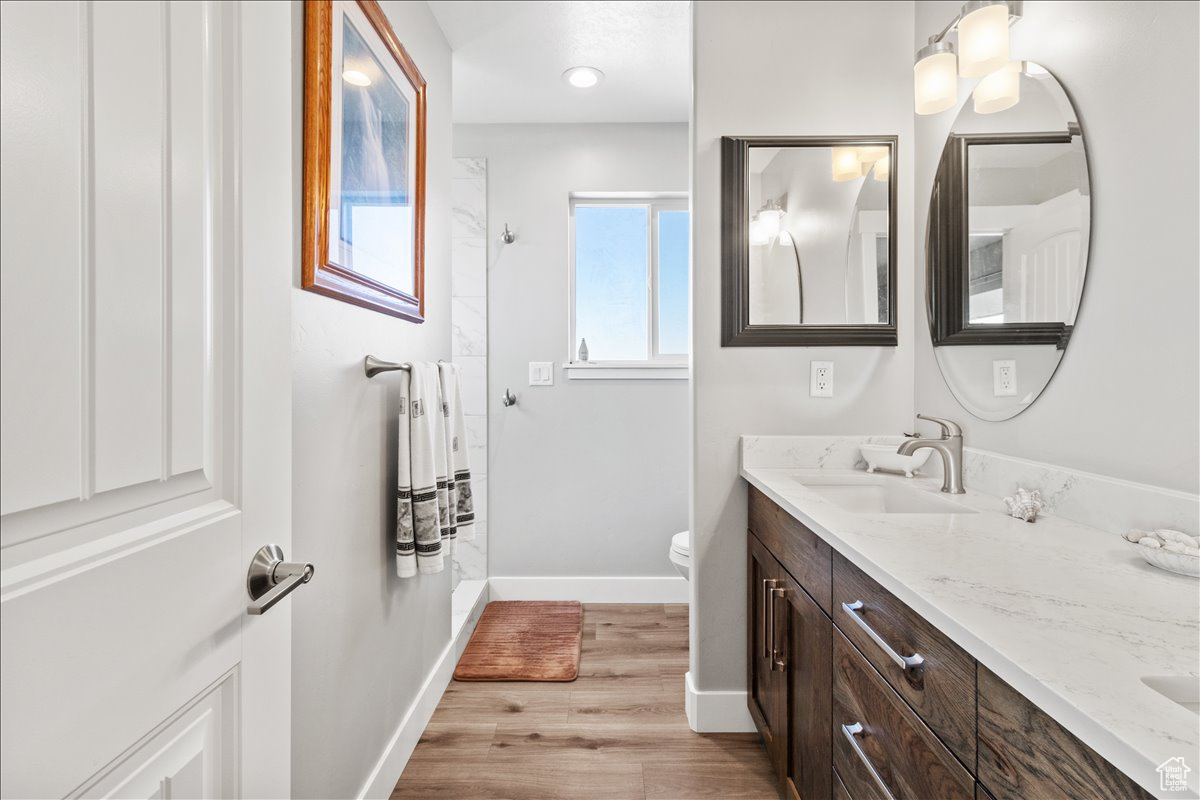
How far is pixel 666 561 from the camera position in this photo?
2883 millimetres

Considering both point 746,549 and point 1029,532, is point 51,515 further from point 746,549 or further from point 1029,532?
point 746,549

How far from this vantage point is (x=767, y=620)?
1.51m

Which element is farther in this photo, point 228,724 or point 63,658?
point 228,724

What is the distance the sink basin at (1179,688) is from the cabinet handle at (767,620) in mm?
960

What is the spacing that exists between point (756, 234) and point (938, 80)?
605mm

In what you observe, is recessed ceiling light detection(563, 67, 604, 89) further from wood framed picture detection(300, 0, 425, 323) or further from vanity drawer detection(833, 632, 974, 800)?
vanity drawer detection(833, 632, 974, 800)

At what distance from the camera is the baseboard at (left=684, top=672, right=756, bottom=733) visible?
1801mm

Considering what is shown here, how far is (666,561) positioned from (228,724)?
247 cm

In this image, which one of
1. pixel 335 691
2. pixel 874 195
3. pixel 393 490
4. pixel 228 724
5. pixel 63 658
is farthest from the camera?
pixel 874 195

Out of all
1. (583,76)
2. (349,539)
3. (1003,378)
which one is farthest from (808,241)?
(349,539)

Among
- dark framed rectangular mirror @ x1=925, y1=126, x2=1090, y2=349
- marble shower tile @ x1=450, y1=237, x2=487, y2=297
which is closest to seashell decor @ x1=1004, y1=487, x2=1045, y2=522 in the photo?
dark framed rectangular mirror @ x1=925, y1=126, x2=1090, y2=349

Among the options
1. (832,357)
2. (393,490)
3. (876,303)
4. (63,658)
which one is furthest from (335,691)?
(876,303)

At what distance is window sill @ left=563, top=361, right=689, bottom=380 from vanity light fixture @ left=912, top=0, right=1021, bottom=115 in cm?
156

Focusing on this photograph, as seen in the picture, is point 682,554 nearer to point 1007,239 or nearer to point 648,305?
point 648,305
